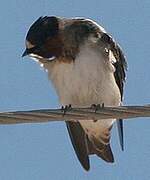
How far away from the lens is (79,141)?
576 cm

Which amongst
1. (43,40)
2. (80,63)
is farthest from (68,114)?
(43,40)

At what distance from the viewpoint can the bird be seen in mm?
5309

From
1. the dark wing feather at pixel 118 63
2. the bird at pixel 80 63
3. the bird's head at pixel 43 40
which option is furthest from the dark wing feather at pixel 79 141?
the bird's head at pixel 43 40

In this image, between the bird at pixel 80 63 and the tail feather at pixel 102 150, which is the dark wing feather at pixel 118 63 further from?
the tail feather at pixel 102 150

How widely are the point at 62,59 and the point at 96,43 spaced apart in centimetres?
30

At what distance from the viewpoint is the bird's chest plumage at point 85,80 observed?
526 cm

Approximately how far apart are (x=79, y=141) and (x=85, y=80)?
0.62 m

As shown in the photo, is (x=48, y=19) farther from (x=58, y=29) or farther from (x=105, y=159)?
(x=105, y=159)

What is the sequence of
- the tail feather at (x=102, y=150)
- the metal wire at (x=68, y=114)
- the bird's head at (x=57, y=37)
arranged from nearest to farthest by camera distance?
the metal wire at (x=68, y=114)
the bird's head at (x=57, y=37)
the tail feather at (x=102, y=150)

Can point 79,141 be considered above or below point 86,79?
below

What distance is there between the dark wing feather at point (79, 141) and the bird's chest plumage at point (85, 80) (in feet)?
1.01

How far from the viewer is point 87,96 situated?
18.0ft

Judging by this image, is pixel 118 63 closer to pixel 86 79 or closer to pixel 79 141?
pixel 86 79

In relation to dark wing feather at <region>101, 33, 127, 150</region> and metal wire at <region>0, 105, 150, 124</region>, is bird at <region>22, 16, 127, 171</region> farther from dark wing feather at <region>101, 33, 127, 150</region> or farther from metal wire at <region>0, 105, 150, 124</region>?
metal wire at <region>0, 105, 150, 124</region>
